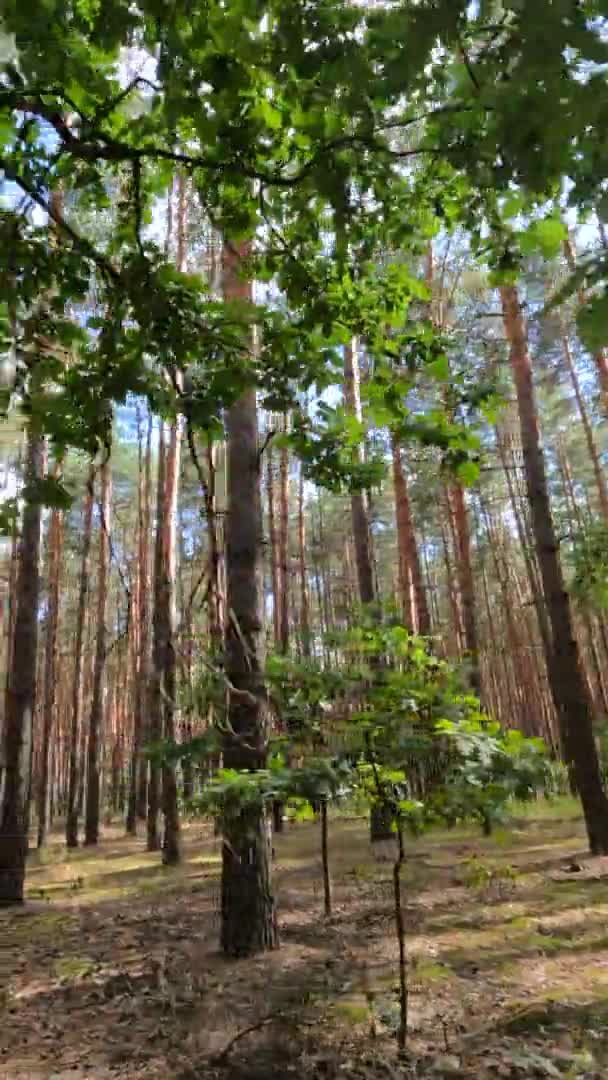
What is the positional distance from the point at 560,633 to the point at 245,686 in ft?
17.1

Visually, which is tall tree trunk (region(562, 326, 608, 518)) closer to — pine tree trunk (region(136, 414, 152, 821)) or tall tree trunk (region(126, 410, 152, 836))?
pine tree trunk (region(136, 414, 152, 821))

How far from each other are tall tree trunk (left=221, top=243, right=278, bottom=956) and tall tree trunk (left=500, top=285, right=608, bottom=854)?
4364 millimetres

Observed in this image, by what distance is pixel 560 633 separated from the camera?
27.8ft

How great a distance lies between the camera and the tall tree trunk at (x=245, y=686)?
15.3 feet

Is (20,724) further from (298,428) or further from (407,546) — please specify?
(407,546)

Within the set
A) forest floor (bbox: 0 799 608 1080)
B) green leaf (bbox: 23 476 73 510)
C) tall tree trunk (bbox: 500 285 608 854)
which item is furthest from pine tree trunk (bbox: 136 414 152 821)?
green leaf (bbox: 23 476 73 510)

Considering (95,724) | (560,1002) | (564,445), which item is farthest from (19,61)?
(564,445)

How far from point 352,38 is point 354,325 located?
4.10 ft

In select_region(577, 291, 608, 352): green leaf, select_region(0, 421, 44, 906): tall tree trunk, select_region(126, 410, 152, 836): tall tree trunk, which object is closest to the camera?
select_region(577, 291, 608, 352): green leaf

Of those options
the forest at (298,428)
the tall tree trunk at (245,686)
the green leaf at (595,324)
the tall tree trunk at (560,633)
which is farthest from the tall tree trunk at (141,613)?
the green leaf at (595,324)

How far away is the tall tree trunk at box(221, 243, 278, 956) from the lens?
4.68 meters

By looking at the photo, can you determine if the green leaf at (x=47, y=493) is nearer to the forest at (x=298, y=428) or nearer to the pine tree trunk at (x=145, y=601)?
the forest at (x=298, y=428)

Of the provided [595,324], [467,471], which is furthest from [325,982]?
[595,324]

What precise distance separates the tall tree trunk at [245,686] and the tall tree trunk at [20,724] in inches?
107
